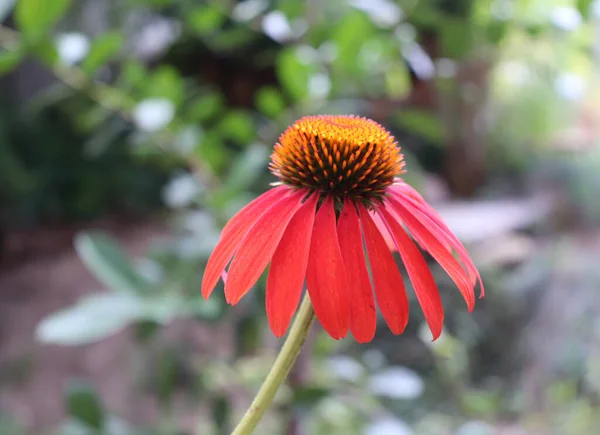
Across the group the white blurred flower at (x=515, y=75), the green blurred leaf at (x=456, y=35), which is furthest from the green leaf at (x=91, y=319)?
the white blurred flower at (x=515, y=75)

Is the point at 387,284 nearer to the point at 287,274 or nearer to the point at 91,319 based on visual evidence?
the point at 287,274

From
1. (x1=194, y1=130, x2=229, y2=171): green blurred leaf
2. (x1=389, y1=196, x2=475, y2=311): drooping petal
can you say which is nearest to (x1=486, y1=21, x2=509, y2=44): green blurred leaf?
(x1=194, y1=130, x2=229, y2=171): green blurred leaf

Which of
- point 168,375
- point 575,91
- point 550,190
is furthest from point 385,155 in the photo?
point 550,190

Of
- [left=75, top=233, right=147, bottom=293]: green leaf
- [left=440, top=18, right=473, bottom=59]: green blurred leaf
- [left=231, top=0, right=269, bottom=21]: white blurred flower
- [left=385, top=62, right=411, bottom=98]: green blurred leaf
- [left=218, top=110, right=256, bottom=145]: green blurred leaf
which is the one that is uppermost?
[left=385, top=62, right=411, bottom=98]: green blurred leaf

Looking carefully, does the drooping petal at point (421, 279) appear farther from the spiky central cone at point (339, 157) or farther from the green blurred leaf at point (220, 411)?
the green blurred leaf at point (220, 411)

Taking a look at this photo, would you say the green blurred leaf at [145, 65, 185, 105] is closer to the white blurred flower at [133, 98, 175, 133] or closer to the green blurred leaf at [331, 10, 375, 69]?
the white blurred flower at [133, 98, 175, 133]

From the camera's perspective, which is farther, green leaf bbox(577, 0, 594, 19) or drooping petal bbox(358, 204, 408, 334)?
green leaf bbox(577, 0, 594, 19)

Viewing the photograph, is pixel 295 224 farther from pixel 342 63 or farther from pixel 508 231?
pixel 508 231
